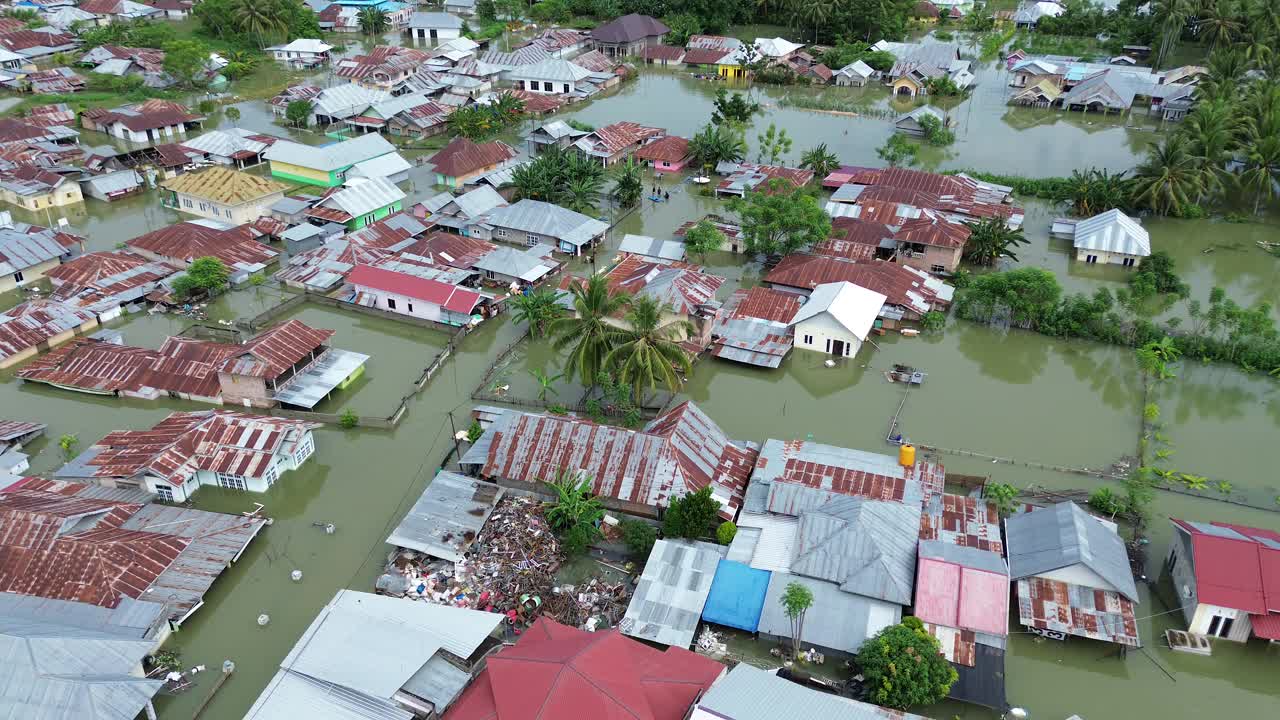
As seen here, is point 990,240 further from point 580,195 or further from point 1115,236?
point 580,195

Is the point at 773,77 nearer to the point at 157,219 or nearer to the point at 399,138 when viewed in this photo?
the point at 399,138

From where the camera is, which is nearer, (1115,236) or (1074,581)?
(1074,581)

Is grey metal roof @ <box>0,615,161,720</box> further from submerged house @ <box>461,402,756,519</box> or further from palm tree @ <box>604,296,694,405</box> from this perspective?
palm tree @ <box>604,296,694,405</box>

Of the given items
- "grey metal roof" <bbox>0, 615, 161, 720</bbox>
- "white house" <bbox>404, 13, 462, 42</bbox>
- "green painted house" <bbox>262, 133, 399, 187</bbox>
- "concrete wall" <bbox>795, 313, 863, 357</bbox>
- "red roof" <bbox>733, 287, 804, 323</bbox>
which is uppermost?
"white house" <bbox>404, 13, 462, 42</bbox>

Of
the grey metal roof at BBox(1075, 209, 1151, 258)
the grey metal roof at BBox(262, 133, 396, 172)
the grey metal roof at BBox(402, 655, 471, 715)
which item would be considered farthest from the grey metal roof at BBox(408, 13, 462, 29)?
the grey metal roof at BBox(402, 655, 471, 715)

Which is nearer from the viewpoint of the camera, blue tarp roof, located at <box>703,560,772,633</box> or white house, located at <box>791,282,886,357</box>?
blue tarp roof, located at <box>703,560,772,633</box>

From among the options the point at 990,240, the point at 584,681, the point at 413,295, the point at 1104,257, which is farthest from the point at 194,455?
the point at 1104,257
